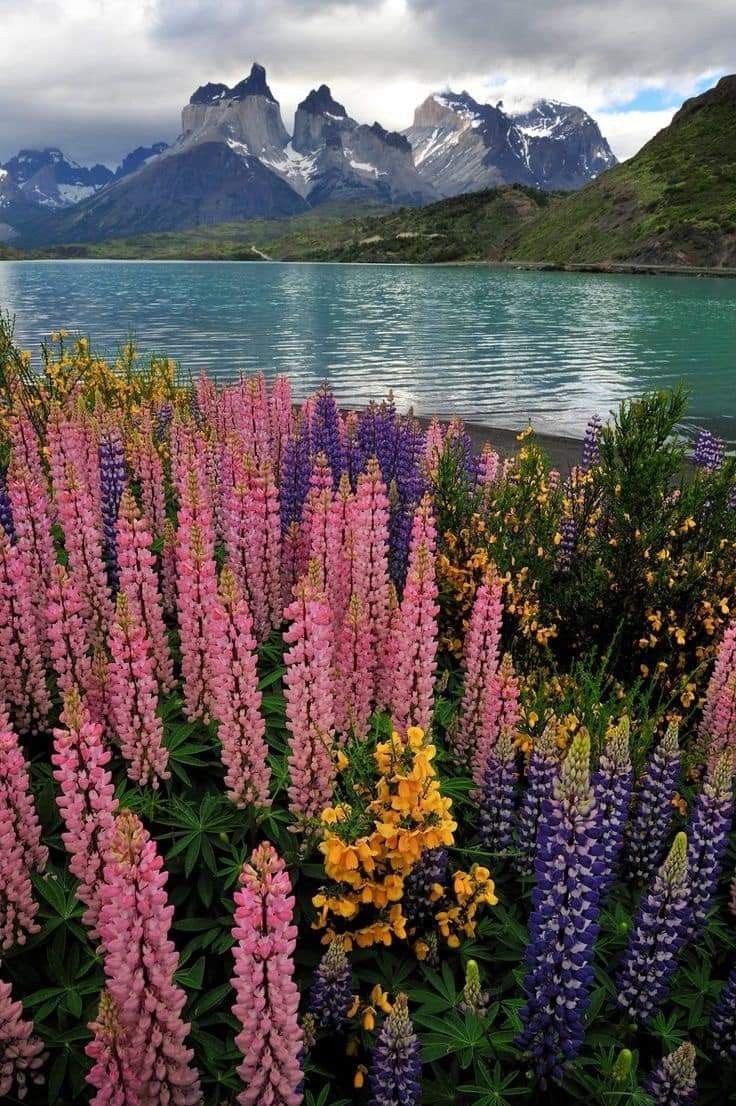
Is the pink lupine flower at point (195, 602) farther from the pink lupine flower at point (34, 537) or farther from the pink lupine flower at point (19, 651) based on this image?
the pink lupine flower at point (34, 537)

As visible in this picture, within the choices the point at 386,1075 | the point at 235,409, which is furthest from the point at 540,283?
the point at 386,1075

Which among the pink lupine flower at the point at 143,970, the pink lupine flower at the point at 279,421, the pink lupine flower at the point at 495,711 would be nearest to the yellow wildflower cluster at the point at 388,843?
the pink lupine flower at the point at 143,970

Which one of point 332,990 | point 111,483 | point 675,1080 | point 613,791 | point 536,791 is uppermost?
point 111,483

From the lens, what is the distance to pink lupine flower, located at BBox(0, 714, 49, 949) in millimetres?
3373

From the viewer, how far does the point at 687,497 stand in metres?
8.02

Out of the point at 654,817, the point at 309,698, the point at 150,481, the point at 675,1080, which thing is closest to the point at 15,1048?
the point at 309,698

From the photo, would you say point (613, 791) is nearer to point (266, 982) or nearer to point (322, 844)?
point (322, 844)

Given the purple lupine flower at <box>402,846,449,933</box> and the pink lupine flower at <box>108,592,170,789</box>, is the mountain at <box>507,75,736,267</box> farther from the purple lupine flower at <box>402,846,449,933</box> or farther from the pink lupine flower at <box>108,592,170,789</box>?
the pink lupine flower at <box>108,592,170,789</box>

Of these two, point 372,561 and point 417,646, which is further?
point 372,561

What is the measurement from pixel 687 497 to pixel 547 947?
6104 millimetres

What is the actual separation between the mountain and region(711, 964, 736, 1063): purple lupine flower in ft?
459

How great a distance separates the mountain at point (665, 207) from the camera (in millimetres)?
127500

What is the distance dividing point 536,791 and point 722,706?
177cm

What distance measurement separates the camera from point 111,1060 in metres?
2.60
